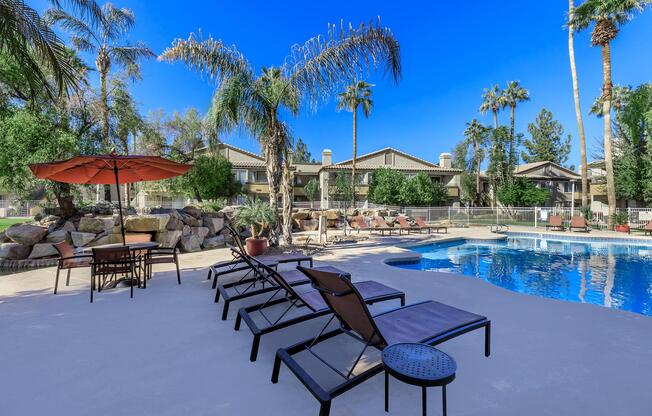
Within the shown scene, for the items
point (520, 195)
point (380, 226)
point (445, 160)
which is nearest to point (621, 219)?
point (520, 195)

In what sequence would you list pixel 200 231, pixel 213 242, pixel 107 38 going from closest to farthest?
1. pixel 200 231
2. pixel 213 242
3. pixel 107 38

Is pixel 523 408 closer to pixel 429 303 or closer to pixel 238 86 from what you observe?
pixel 429 303

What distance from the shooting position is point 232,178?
31.3m

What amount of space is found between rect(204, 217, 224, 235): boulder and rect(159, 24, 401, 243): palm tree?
130 inches

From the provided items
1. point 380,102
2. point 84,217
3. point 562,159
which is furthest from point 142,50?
point 562,159

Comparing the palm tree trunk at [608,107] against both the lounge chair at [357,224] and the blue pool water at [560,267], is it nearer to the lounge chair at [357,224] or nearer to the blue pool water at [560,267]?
the blue pool water at [560,267]

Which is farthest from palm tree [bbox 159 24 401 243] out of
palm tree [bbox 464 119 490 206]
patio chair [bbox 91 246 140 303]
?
palm tree [bbox 464 119 490 206]

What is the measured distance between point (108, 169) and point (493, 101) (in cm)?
3787

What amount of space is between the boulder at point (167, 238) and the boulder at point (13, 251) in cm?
316

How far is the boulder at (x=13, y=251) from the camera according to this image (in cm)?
787

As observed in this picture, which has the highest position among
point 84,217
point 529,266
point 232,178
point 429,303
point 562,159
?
point 562,159

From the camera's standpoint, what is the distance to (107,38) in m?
14.1

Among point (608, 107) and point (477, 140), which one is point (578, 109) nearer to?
point (608, 107)

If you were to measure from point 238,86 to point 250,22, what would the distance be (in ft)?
29.0
